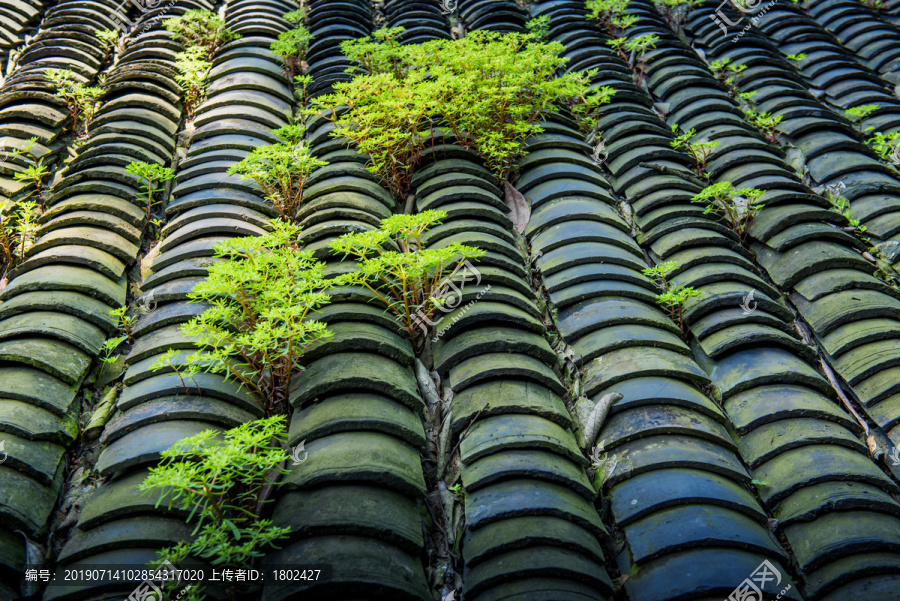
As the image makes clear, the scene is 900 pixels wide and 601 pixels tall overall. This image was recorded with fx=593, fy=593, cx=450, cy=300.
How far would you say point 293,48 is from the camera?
6.78 metres

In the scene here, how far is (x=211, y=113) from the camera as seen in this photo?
19.8 ft

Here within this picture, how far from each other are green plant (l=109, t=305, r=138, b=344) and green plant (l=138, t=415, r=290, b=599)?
1.31 metres

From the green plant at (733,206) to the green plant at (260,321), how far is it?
3.31 meters

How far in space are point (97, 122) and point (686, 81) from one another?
6.27 m

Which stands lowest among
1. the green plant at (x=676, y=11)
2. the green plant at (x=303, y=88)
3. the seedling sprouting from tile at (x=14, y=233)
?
the seedling sprouting from tile at (x=14, y=233)

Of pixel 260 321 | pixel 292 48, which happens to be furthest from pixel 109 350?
pixel 292 48

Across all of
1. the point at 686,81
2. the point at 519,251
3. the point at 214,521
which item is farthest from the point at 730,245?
the point at 214,521

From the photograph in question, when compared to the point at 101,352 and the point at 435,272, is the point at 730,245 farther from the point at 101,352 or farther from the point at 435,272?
the point at 101,352

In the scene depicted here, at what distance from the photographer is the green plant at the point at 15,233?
4.68 metres

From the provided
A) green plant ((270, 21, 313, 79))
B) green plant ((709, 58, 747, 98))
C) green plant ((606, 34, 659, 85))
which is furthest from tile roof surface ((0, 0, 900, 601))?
Result: green plant ((606, 34, 659, 85))

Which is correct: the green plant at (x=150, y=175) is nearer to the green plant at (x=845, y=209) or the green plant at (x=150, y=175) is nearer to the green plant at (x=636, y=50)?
the green plant at (x=636, y=50)

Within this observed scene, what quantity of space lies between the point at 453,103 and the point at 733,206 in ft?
8.52

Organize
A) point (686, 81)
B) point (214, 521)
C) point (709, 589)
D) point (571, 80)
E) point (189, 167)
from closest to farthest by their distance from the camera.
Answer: point (709, 589), point (214, 521), point (189, 167), point (571, 80), point (686, 81)

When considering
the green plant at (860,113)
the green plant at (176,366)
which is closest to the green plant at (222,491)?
the green plant at (176,366)
